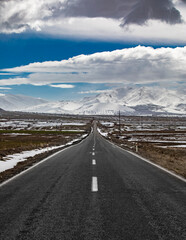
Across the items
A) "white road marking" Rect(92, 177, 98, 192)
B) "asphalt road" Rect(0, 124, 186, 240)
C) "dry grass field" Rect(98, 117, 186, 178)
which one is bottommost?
"dry grass field" Rect(98, 117, 186, 178)

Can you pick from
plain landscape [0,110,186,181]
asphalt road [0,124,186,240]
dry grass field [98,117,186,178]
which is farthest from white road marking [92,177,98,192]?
dry grass field [98,117,186,178]

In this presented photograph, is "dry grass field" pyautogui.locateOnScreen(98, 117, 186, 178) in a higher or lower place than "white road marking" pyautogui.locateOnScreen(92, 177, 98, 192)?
lower

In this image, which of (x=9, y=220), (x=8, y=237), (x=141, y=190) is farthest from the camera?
(x=141, y=190)

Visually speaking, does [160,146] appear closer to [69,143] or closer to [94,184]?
[69,143]

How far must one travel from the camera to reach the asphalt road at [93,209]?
491cm

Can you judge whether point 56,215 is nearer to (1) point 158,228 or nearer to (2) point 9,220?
(2) point 9,220

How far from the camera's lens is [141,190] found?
8484 millimetres

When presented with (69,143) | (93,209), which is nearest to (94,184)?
(93,209)

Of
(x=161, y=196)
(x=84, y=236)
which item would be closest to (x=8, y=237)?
(x=84, y=236)

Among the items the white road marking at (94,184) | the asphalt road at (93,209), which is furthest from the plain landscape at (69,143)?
the white road marking at (94,184)

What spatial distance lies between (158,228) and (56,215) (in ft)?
7.28

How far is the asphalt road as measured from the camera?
491 cm

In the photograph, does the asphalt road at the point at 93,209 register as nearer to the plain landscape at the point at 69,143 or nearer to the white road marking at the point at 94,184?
the white road marking at the point at 94,184

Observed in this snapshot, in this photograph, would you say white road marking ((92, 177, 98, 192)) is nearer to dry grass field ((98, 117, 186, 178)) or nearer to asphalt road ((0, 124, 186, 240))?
asphalt road ((0, 124, 186, 240))
